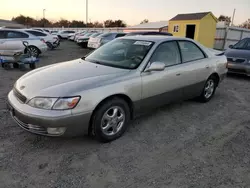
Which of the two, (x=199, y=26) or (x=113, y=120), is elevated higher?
(x=199, y=26)

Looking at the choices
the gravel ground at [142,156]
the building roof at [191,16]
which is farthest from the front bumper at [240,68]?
the building roof at [191,16]

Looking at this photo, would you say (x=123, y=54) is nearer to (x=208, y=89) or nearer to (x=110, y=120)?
(x=110, y=120)

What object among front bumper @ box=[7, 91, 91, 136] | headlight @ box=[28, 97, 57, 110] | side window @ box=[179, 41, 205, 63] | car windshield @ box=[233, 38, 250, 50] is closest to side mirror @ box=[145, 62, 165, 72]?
side window @ box=[179, 41, 205, 63]

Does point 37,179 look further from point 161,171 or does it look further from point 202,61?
point 202,61

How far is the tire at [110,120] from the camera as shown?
9.78 ft

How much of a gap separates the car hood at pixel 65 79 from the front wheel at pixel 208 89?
245cm

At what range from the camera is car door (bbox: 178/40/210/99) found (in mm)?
4258

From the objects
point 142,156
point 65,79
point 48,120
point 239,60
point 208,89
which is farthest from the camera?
point 239,60

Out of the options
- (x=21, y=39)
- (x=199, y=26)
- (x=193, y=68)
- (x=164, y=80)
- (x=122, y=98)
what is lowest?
(x=122, y=98)

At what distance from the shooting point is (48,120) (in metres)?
2.64

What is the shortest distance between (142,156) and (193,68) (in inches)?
90.6

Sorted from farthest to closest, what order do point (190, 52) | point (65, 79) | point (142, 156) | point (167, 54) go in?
point (190, 52) < point (167, 54) < point (65, 79) < point (142, 156)

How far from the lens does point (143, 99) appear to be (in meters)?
3.52

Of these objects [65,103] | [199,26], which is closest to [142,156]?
[65,103]
